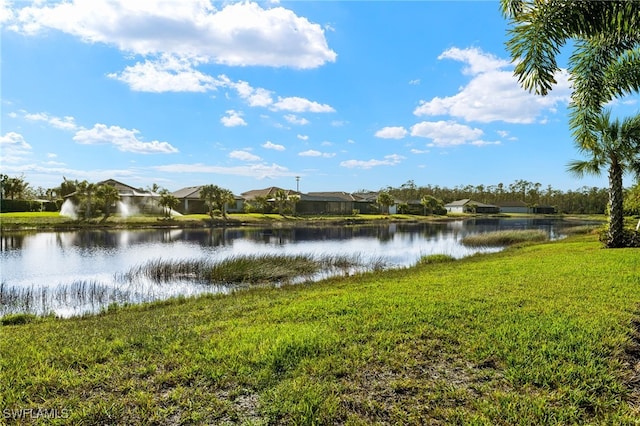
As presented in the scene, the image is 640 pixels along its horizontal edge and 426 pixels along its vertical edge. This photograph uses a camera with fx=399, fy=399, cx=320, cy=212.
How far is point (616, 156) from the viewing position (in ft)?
59.2

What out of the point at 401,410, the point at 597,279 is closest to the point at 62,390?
the point at 401,410

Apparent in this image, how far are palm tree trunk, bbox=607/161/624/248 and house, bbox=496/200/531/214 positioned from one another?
90.6 metres

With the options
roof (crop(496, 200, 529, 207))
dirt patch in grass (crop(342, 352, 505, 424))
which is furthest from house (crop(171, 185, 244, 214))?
roof (crop(496, 200, 529, 207))

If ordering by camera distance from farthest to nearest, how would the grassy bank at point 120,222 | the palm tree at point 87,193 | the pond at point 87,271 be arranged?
the palm tree at point 87,193 < the grassy bank at point 120,222 < the pond at point 87,271

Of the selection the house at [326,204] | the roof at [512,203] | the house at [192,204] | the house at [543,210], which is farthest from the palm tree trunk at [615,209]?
the roof at [512,203]

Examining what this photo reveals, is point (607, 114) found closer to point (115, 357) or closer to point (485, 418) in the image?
point (485, 418)

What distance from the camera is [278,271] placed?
1579 centimetres

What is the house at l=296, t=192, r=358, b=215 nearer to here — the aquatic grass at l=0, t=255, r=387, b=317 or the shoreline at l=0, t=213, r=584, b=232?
the shoreline at l=0, t=213, r=584, b=232

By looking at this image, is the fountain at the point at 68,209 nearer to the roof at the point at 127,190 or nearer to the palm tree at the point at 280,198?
the roof at the point at 127,190

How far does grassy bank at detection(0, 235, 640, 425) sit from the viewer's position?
3570 millimetres

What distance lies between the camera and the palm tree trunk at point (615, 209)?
17.7 m

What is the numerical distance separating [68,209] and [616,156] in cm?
5491

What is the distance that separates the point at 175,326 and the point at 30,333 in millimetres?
2437

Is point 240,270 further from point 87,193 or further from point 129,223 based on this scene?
point 87,193
